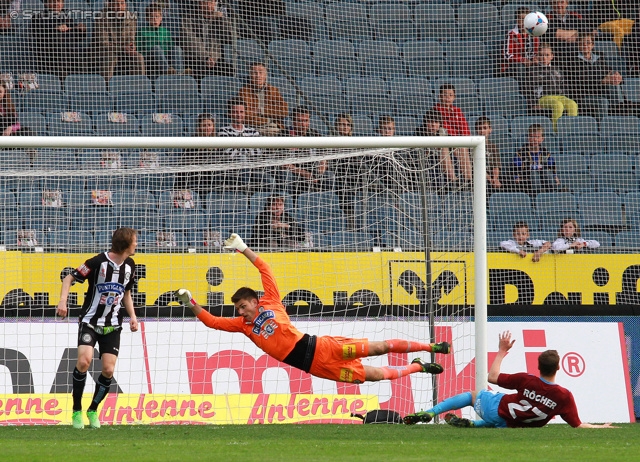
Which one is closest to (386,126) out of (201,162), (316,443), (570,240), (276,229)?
(570,240)

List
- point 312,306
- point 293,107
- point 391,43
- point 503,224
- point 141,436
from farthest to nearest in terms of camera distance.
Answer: point 391,43, point 293,107, point 503,224, point 312,306, point 141,436

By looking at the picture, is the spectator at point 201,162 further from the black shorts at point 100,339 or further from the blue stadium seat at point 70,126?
the black shorts at point 100,339

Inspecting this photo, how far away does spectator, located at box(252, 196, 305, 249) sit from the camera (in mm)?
10305

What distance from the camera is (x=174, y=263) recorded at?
1010 cm

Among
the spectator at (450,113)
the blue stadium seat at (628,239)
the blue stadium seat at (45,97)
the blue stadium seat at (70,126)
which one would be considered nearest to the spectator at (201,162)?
the blue stadium seat at (70,126)

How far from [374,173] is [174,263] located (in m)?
2.32

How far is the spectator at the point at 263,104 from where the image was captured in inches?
493

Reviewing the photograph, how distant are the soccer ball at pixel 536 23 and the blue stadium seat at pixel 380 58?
192 centimetres

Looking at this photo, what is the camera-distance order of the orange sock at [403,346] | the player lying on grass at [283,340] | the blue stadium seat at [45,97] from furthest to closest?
the blue stadium seat at [45,97]
the orange sock at [403,346]
the player lying on grass at [283,340]

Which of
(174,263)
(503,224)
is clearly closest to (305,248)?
(174,263)

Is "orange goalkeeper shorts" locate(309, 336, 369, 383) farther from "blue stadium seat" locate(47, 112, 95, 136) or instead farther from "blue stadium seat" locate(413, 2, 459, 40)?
"blue stadium seat" locate(413, 2, 459, 40)

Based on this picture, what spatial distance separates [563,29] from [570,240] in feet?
12.9

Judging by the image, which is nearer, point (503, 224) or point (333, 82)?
point (503, 224)

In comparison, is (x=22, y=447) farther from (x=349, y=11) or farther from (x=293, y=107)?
(x=349, y=11)
